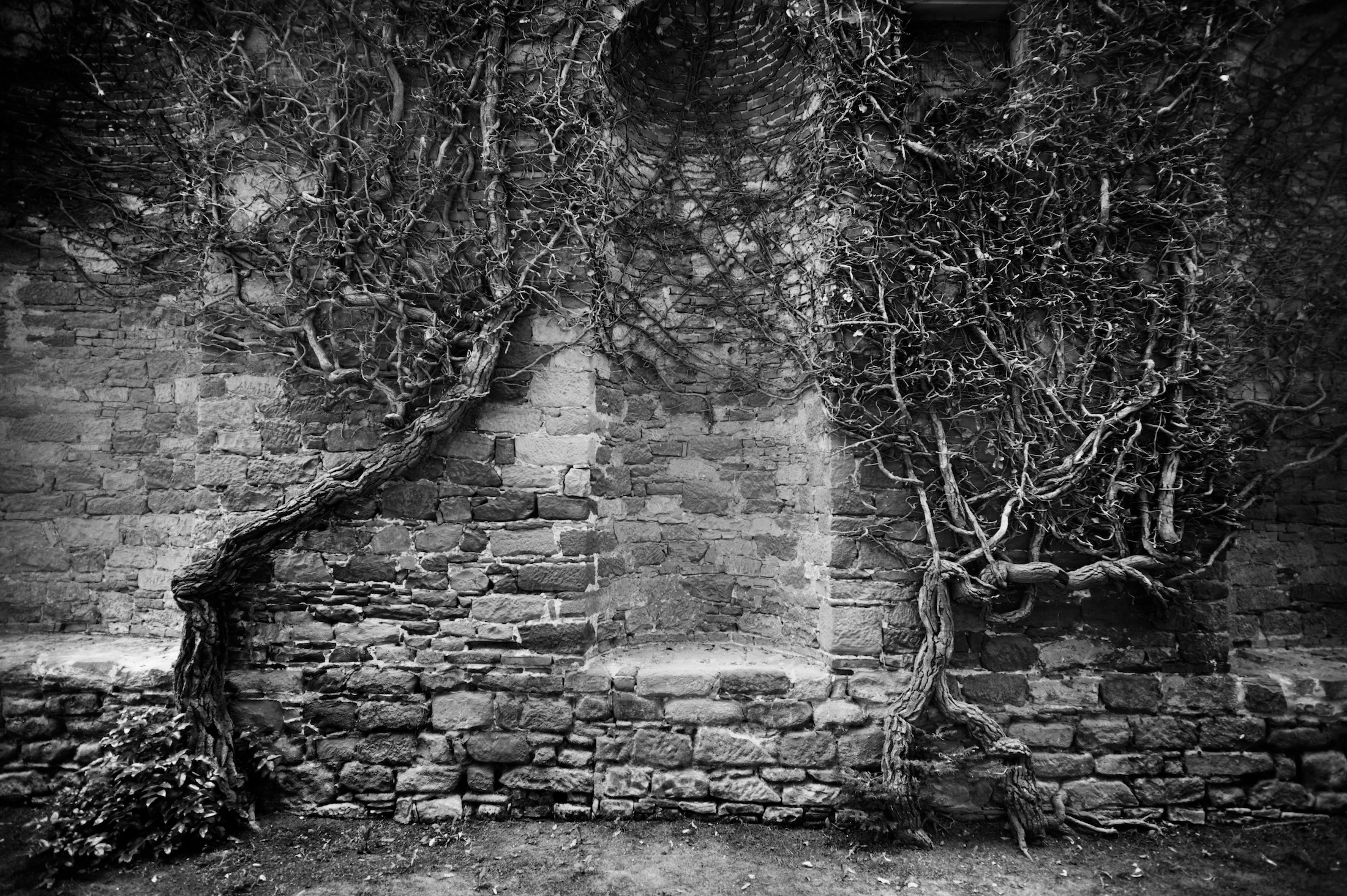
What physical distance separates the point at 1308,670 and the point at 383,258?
6.50m

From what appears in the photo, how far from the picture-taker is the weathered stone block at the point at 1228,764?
11.6 ft

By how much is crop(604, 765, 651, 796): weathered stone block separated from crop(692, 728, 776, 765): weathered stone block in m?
0.34

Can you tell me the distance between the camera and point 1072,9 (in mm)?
3652

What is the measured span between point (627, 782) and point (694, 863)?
0.59 m

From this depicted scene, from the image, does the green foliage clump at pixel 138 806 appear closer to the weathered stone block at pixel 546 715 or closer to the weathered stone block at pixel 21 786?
the weathered stone block at pixel 21 786

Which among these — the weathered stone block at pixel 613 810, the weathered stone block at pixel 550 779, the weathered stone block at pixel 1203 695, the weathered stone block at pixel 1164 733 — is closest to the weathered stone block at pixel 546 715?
the weathered stone block at pixel 550 779

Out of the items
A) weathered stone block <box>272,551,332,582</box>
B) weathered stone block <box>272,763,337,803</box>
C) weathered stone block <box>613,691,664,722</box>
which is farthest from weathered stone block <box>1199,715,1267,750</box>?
weathered stone block <box>272,551,332,582</box>

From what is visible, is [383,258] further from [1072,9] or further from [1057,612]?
[1057,612]

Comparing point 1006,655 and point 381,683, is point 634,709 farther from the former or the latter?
point 1006,655

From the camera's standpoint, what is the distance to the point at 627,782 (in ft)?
11.7

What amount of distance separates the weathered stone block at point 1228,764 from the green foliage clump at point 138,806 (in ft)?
18.7

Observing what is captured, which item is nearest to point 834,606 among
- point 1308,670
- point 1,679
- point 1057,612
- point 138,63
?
point 1057,612

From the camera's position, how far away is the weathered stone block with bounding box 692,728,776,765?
3568 mm

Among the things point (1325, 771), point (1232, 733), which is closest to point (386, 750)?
point (1232, 733)
